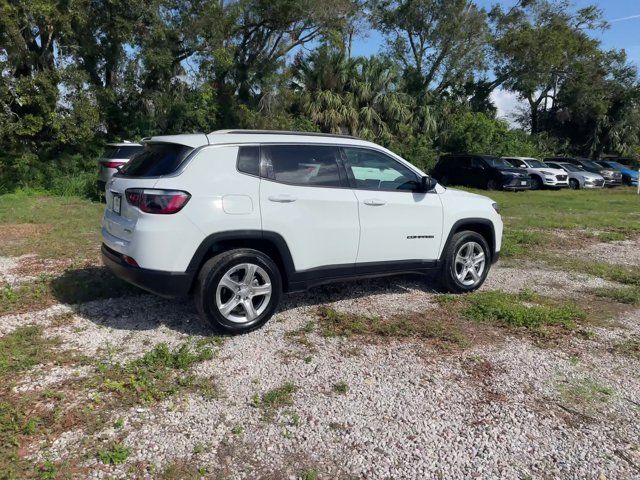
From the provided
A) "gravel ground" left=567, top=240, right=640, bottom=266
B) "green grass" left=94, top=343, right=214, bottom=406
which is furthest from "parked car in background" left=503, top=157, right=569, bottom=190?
"green grass" left=94, top=343, right=214, bottom=406

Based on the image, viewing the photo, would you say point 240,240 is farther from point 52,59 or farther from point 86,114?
point 52,59

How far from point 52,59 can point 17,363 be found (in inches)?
534

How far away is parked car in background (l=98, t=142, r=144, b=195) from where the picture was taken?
42.4 ft

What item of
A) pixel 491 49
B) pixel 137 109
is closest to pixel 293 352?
pixel 137 109

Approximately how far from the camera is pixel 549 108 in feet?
131

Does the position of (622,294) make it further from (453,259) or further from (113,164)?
(113,164)

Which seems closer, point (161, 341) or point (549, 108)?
point (161, 341)

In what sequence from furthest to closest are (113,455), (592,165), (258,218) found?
(592,165) < (258,218) < (113,455)

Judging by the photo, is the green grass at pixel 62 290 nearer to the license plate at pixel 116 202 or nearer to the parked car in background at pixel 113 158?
the license plate at pixel 116 202

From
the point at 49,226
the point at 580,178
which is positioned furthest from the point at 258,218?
the point at 580,178

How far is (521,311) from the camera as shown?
5.34 meters

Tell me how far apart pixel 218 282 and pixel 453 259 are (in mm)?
2791

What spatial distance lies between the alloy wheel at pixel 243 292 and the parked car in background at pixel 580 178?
77.2 ft

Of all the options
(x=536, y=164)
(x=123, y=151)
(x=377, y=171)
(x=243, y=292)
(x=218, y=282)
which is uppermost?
(x=123, y=151)
